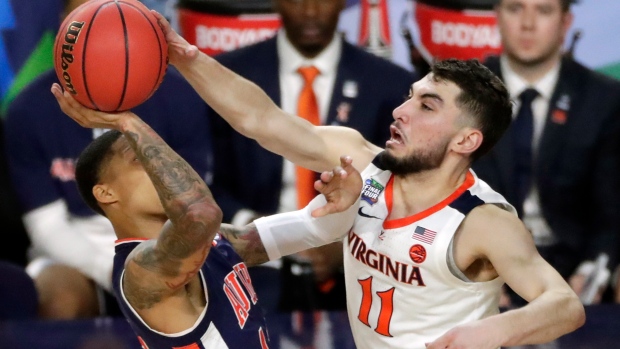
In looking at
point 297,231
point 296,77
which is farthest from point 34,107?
point 297,231

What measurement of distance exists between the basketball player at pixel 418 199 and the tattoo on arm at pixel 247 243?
304 millimetres

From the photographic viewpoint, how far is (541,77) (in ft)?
17.7

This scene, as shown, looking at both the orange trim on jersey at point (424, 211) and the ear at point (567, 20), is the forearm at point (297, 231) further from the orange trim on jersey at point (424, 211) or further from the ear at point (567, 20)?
Answer: the ear at point (567, 20)

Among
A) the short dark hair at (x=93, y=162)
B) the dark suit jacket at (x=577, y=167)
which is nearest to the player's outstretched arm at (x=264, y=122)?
the short dark hair at (x=93, y=162)

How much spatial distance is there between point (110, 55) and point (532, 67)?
2.76m

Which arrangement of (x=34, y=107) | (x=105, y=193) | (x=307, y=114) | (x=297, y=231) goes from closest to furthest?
(x=105, y=193) → (x=297, y=231) → (x=34, y=107) → (x=307, y=114)

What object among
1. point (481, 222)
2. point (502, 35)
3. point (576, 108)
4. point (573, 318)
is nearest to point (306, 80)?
point (502, 35)

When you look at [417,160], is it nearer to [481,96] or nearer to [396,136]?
[396,136]

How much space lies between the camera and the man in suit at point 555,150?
525 cm

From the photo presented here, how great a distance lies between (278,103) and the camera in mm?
5250

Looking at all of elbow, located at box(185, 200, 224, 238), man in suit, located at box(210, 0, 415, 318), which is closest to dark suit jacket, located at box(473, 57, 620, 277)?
man in suit, located at box(210, 0, 415, 318)

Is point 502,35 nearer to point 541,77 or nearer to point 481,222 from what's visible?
point 541,77

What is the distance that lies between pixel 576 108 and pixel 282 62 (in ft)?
4.72

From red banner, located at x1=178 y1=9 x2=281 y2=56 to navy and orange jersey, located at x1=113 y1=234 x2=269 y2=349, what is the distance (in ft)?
8.24
